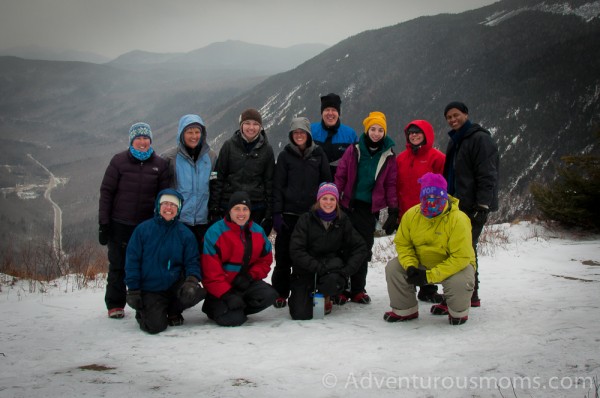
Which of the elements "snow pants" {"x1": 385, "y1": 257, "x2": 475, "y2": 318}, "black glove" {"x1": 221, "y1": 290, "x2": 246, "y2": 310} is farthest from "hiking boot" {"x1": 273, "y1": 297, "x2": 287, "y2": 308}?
"snow pants" {"x1": 385, "y1": 257, "x2": 475, "y2": 318}

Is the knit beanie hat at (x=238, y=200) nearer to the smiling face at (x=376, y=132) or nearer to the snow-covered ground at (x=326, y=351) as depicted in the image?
the snow-covered ground at (x=326, y=351)

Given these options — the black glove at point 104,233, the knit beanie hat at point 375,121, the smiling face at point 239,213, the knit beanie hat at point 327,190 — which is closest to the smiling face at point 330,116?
the knit beanie hat at point 375,121

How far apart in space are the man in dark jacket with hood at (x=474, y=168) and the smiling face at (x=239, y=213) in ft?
7.15

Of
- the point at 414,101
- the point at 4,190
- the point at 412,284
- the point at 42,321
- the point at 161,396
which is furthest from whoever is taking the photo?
the point at 4,190

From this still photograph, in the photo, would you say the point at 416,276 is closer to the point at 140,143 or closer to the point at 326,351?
the point at 326,351

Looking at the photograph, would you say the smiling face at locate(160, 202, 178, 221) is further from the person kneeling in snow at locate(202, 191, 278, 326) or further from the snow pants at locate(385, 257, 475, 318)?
the snow pants at locate(385, 257, 475, 318)

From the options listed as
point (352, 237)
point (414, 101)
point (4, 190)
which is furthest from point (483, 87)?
point (4, 190)

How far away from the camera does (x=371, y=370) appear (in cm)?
315

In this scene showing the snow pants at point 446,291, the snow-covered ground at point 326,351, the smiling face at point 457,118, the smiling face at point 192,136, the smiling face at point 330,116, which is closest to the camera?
the snow-covered ground at point 326,351

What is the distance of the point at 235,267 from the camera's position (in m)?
4.66

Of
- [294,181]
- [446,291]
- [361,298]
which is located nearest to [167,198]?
[294,181]

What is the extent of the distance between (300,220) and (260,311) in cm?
109

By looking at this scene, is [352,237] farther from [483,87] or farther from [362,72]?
[362,72]

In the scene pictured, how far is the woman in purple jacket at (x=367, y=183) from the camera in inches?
199
